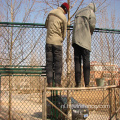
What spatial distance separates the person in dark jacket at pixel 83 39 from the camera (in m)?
2.85

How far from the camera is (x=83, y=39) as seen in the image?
2.86 m

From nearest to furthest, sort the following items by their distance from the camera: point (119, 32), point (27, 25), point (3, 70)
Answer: point (3, 70) < point (27, 25) < point (119, 32)

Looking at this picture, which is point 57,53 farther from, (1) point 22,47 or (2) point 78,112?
(2) point 78,112

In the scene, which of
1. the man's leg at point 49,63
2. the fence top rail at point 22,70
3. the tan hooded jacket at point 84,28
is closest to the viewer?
the man's leg at point 49,63

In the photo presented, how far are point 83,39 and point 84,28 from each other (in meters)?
0.24

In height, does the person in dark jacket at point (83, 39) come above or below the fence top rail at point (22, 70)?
above

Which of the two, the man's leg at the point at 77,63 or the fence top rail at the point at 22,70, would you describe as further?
the fence top rail at the point at 22,70

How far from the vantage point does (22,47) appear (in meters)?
3.46

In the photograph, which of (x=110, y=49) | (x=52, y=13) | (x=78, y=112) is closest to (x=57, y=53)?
→ (x=52, y=13)

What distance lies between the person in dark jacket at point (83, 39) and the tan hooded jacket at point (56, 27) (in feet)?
0.88

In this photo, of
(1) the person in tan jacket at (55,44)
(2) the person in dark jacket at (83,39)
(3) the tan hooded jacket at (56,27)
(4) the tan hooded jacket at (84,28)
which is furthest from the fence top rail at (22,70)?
(4) the tan hooded jacket at (84,28)

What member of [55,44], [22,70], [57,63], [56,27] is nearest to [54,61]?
[57,63]

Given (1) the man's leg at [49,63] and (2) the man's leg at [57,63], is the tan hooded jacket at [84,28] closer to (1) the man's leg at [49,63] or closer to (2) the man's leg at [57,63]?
(2) the man's leg at [57,63]

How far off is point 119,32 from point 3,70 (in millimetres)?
2940
